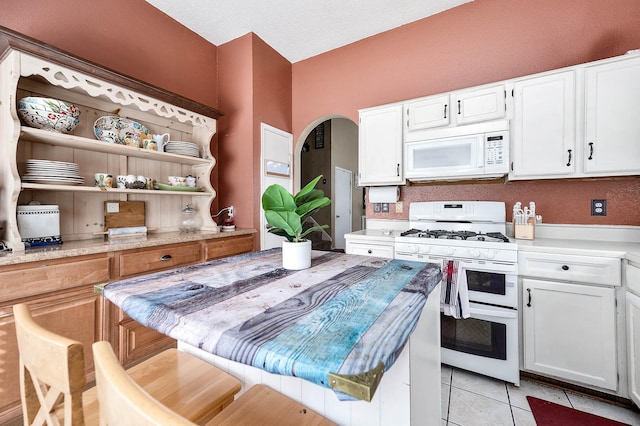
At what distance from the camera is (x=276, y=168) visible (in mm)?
3350

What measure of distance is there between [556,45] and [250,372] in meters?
3.26

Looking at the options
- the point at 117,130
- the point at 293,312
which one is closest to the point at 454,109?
the point at 293,312

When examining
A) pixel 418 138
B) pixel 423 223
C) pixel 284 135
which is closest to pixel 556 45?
pixel 418 138

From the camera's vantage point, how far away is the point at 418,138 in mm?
2465

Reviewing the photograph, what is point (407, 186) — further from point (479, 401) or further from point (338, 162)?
point (338, 162)

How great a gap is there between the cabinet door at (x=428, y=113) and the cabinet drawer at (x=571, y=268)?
4.19ft

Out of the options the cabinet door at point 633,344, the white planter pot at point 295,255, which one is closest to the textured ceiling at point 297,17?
the white planter pot at point 295,255

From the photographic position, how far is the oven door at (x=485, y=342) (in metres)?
1.80

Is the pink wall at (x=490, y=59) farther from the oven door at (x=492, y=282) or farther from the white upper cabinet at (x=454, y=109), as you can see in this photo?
the oven door at (x=492, y=282)

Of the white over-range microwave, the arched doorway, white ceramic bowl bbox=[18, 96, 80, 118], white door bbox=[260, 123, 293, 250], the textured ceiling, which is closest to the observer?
white ceramic bowl bbox=[18, 96, 80, 118]

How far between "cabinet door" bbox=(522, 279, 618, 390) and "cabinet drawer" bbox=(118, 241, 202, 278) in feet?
8.20

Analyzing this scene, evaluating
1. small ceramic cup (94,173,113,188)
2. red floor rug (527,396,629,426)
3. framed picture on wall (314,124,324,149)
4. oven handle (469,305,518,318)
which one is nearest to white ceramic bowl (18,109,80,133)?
small ceramic cup (94,173,113,188)

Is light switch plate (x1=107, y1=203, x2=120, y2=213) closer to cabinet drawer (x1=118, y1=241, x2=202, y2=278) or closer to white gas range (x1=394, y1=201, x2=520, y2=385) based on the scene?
cabinet drawer (x1=118, y1=241, x2=202, y2=278)

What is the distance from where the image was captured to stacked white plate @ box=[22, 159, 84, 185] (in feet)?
5.42
